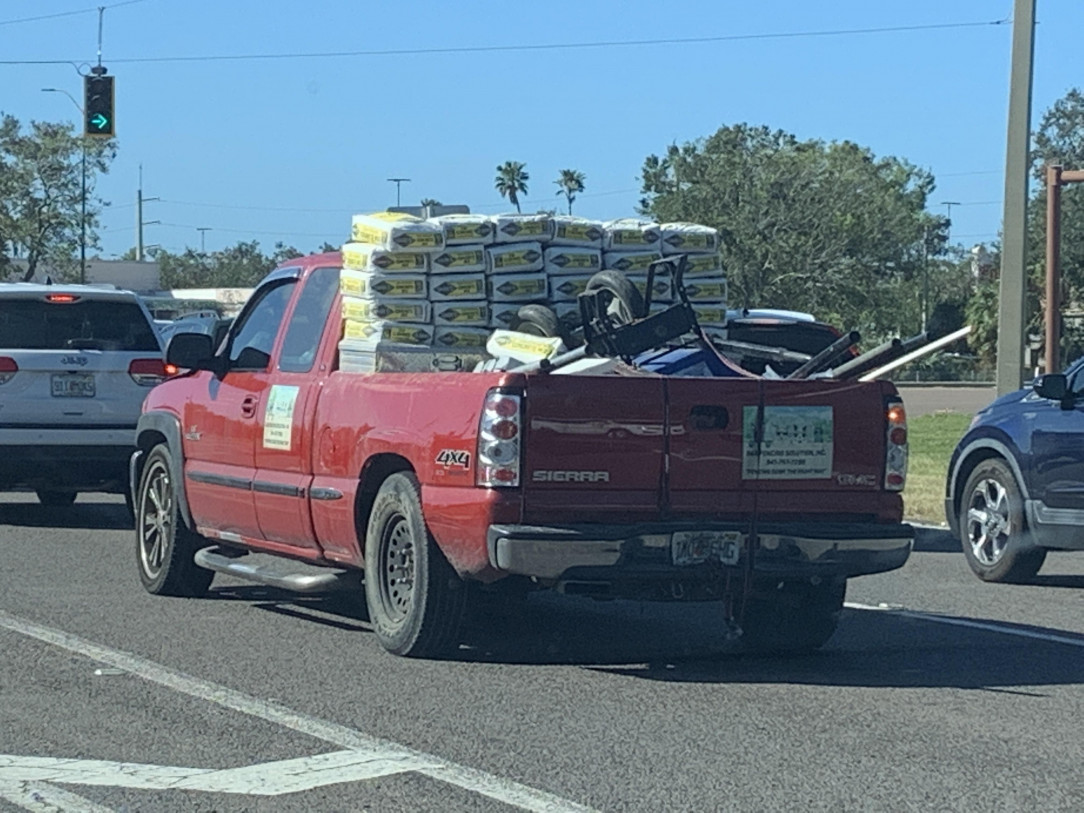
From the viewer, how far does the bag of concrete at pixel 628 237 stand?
9.55 m

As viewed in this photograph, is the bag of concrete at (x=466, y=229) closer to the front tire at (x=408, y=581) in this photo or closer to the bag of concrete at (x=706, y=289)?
the bag of concrete at (x=706, y=289)

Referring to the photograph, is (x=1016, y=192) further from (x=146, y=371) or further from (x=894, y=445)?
(x=894, y=445)

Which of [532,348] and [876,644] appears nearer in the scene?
[532,348]

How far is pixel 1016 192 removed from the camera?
17.4 meters

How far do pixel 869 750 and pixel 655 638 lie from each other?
274 centimetres

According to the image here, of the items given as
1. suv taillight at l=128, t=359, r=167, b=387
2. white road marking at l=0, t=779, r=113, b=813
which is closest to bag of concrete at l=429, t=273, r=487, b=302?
white road marking at l=0, t=779, r=113, b=813

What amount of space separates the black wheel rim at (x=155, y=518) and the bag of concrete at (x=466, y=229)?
2.50 meters

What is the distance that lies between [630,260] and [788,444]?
6.53 ft

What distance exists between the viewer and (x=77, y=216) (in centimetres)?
6919

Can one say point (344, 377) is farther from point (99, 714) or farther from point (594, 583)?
point (99, 714)

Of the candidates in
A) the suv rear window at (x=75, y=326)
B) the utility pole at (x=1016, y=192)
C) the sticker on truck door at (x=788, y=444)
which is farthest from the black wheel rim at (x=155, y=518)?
the utility pole at (x=1016, y=192)

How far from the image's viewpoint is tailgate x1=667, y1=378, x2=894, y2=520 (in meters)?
7.74

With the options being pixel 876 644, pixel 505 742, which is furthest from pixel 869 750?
pixel 876 644

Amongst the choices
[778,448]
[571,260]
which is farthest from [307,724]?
[571,260]
